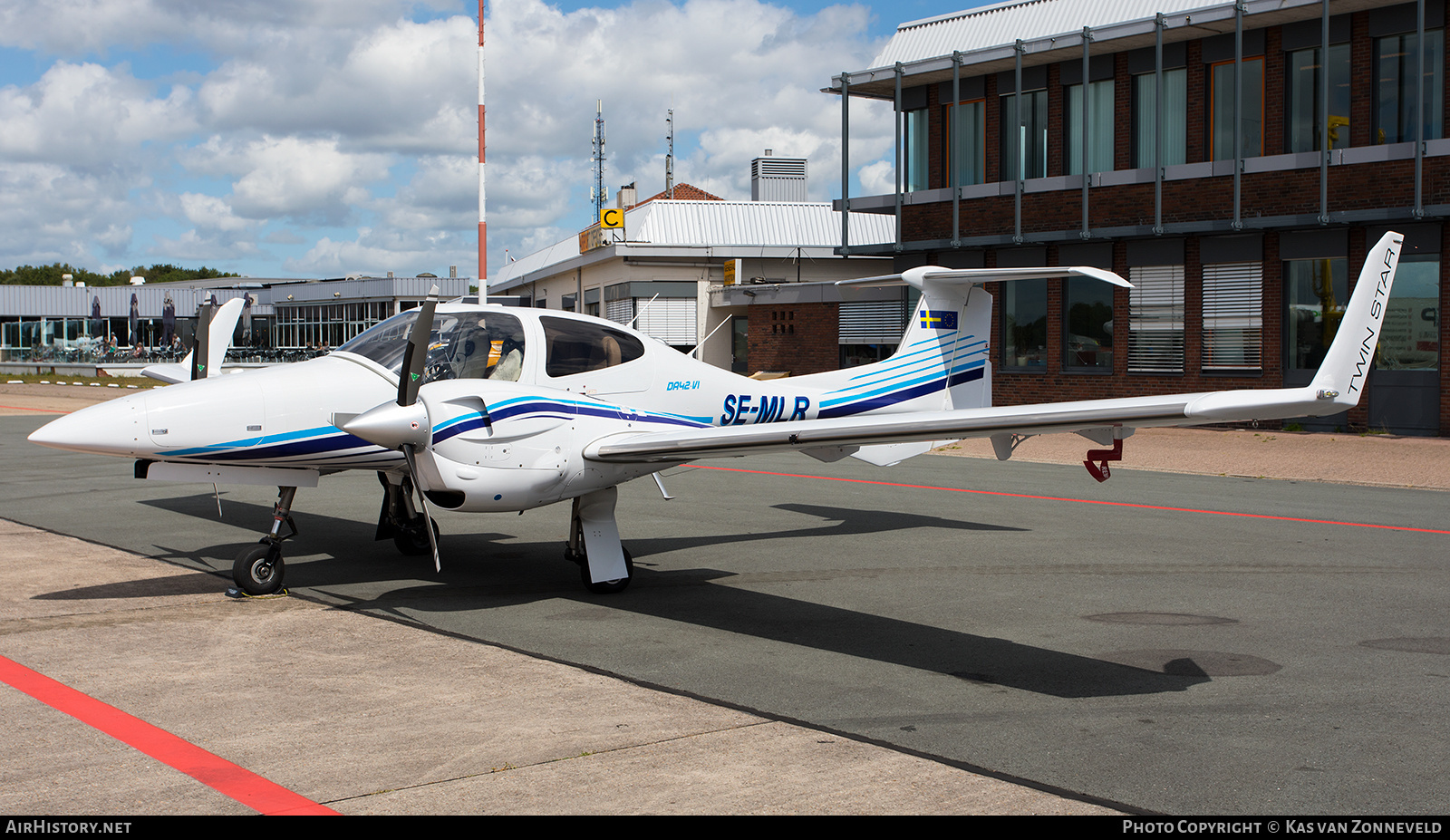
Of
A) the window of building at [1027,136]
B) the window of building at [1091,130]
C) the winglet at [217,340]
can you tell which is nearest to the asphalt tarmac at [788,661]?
the winglet at [217,340]

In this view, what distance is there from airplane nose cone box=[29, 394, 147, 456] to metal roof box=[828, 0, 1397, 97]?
74.2 feet

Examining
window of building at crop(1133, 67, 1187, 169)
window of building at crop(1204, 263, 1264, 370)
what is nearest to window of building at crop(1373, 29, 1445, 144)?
window of building at crop(1204, 263, 1264, 370)

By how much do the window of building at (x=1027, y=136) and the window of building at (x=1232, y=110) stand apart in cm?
399

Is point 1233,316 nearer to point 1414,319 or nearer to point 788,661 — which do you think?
point 1414,319

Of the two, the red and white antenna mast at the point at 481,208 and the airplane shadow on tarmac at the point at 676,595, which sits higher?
the red and white antenna mast at the point at 481,208

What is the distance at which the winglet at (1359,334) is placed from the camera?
5.65 metres

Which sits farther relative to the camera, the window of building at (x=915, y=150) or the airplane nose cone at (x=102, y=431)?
the window of building at (x=915, y=150)

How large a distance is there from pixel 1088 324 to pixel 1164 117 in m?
4.93

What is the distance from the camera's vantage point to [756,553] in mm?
10492

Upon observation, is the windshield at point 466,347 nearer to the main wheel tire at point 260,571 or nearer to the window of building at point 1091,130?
the main wheel tire at point 260,571

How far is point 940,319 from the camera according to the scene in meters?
11.4

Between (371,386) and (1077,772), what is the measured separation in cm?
603

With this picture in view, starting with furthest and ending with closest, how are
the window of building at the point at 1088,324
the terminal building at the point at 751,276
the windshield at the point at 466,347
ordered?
the terminal building at the point at 751,276 < the window of building at the point at 1088,324 < the windshield at the point at 466,347
